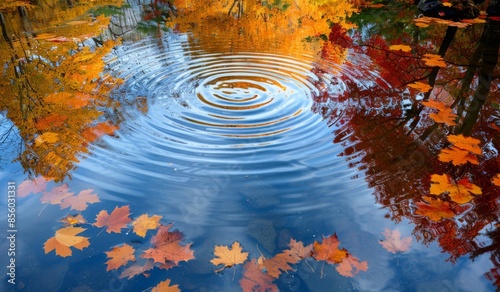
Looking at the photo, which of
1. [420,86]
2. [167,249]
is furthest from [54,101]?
[420,86]

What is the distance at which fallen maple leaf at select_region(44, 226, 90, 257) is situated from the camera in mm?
2117

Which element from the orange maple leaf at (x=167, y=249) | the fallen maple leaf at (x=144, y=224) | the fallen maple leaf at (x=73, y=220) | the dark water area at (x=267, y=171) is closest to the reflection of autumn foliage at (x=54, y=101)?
the dark water area at (x=267, y=171)

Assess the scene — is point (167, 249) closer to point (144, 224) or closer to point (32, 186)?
point (144, 224)

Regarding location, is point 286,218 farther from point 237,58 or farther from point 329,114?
point 237,58

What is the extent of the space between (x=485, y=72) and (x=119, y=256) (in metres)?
4.98

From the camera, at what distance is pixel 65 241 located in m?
2.18

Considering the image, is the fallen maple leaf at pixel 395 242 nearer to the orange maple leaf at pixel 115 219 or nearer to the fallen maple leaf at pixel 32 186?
the orange maple leaf at pixel 115 219

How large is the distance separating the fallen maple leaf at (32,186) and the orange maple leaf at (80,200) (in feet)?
0.91

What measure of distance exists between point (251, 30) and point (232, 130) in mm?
4218

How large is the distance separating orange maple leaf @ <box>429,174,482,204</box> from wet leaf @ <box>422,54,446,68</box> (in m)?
2.60

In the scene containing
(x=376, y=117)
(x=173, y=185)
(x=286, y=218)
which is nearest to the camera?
(x=286, y=218)

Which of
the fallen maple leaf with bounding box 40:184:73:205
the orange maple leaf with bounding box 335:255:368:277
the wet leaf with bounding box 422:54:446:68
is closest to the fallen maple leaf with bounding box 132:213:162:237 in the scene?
the fallen maple leaf with bounding box 40:184:73:205

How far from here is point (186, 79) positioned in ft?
14.6

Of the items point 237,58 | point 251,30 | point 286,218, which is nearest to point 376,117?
point 286,218
